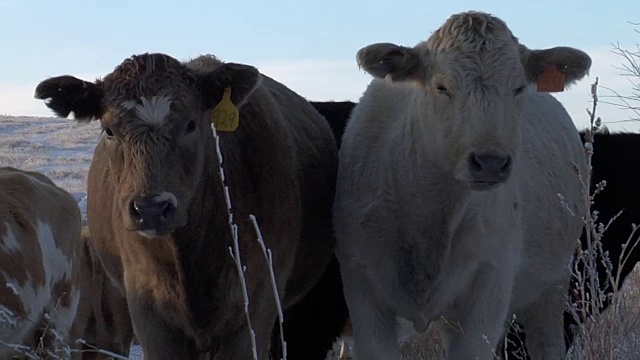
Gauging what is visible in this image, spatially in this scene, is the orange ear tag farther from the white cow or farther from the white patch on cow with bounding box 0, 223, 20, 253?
the white patch on cow with bounding box 0, 223, 20, 253

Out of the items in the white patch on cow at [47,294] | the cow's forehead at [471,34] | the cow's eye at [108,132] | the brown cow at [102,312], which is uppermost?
the cow's forehead at [471,34]

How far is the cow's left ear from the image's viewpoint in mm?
5656

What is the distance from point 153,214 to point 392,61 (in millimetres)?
1567

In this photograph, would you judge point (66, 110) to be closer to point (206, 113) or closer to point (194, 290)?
point (206, 113)

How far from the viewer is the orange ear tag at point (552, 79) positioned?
5.71 meters

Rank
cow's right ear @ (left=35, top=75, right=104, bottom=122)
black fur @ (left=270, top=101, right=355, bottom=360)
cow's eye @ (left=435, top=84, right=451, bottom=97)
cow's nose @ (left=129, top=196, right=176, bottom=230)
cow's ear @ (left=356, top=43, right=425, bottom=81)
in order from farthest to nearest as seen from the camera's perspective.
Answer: black fur @ (left=270, top=101, right=355, bottom=360) → cow's ear @ (left=356, top=43, right=425, bottom=81) → cow's eye @ (left=435, top=84, right=451, bottom=97) → cow's right ear @ (left=35, top=75, right=104, bottom=122) → cow's nose @ (left=129, top=196, right=176, bottom=230)

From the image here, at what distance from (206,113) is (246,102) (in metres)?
0.64

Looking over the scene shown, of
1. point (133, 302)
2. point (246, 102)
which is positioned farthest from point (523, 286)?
point (133, 302)

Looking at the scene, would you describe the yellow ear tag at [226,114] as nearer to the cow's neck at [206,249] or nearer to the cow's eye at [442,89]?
the cow's neck at [206,249]

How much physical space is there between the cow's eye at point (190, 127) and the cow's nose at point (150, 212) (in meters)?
0.44

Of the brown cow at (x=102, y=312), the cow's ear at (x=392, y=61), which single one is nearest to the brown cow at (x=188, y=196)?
the cow's ear at (x=392, y=61)

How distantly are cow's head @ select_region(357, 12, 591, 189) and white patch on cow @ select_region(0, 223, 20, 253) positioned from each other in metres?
2.77

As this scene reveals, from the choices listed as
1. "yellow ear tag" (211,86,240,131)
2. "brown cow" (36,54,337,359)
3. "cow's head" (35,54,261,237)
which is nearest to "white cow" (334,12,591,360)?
"brown cow" (36,54,337,359)

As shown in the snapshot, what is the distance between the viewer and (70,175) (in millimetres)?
24359
